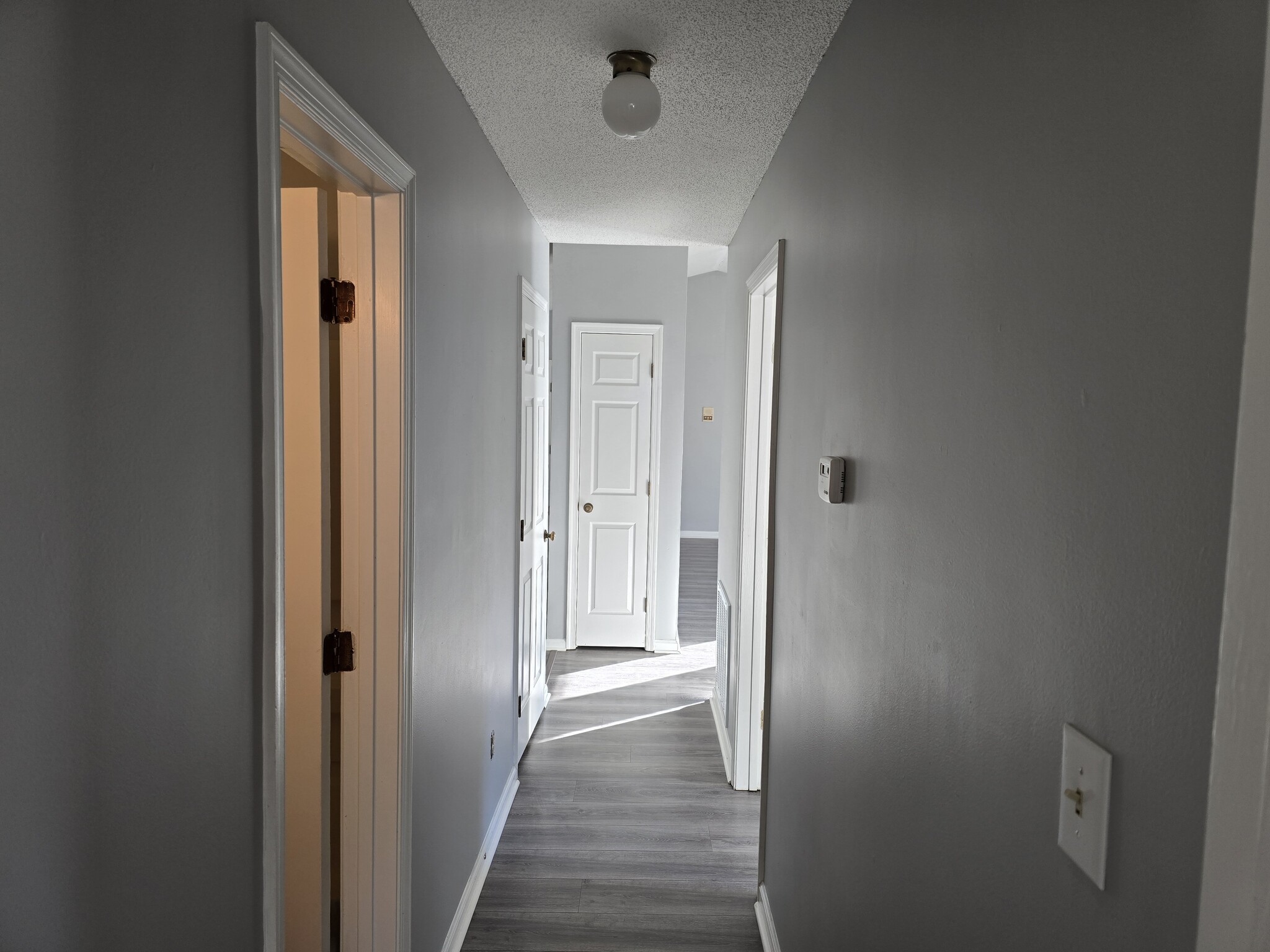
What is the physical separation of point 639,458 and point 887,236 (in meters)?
4.19

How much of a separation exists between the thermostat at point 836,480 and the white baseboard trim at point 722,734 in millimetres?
2339

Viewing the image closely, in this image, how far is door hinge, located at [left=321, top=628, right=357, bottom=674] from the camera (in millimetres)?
1848

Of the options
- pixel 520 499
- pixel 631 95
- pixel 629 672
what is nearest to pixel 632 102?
pixel 631 95

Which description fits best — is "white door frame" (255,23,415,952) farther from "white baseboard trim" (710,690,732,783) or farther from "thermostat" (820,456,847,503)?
"white baseboard trim" (710,690,732,783)

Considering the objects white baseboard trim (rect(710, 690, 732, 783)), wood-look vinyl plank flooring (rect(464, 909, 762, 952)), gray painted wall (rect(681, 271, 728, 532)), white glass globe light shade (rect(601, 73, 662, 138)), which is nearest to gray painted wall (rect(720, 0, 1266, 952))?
white glass globe light shade (rect(601, 73, 662, 138))

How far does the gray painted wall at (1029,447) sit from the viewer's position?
1.94ft

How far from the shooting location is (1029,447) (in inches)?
33.5

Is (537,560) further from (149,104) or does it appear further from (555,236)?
(149,104)

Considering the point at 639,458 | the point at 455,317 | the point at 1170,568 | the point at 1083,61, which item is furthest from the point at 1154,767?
the point at 639,458

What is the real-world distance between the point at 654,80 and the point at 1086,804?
1969 millimetres

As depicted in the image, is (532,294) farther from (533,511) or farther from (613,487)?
(613,487)

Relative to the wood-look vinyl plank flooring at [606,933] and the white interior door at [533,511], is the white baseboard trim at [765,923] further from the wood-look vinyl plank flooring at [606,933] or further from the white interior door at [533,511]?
the white interior door at [533,511]

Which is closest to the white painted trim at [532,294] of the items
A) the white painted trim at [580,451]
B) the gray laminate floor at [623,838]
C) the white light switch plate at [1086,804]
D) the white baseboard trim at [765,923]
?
the white painted trim at [580,451]

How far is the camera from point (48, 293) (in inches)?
27.6
